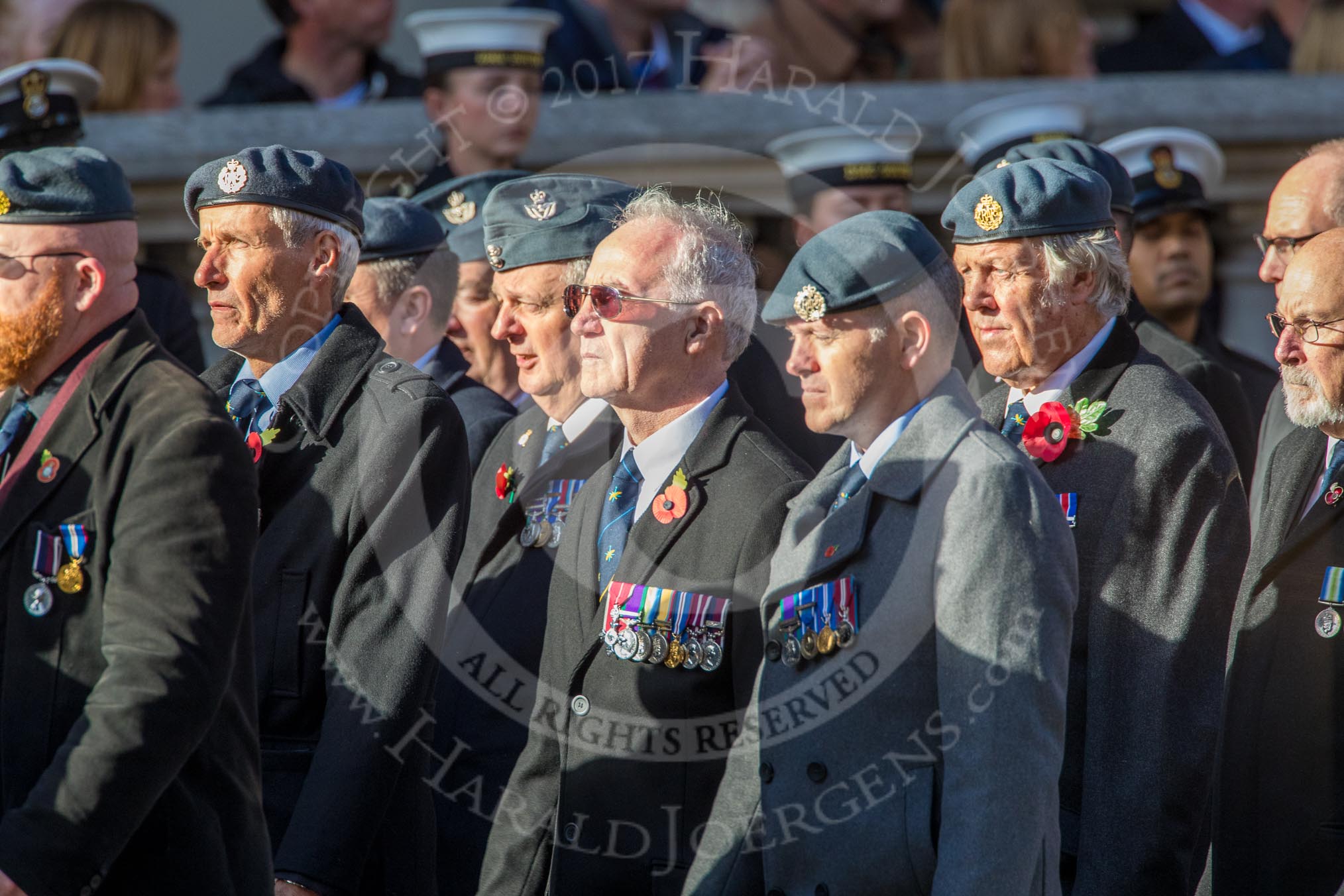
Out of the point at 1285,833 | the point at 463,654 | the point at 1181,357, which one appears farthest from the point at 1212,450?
the point at 463,654

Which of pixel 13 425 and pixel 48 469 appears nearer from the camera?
pixel 48 469

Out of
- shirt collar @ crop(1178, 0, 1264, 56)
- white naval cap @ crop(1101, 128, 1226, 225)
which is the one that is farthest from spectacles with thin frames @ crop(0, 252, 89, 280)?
shirt collar @ crop(1178, 0, 1264, 56)

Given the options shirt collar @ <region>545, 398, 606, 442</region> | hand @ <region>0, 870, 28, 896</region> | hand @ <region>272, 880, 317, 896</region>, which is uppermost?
shirt collar @ <region>545, 398, 606, 442</region>

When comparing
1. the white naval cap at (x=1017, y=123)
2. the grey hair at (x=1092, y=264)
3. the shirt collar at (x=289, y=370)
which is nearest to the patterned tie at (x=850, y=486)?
the grey hair at (x=1092, y=264)

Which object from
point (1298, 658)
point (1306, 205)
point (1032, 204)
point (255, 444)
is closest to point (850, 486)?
point (1032, 204)

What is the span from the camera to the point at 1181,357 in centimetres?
496

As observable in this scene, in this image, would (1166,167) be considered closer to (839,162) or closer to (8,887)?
(839,162)

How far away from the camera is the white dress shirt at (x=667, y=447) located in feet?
12.7

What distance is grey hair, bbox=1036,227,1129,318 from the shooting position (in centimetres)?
396

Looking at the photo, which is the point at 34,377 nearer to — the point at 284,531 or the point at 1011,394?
the point at 284,531

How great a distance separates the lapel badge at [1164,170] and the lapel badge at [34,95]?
3691mm

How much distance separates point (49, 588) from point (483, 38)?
382 cm

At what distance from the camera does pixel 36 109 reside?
20.3 feet

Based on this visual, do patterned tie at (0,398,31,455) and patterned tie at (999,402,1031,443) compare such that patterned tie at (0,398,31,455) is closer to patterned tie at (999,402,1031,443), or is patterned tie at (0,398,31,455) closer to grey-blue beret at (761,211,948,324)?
grey-blue beret at (761,211,948,324)
